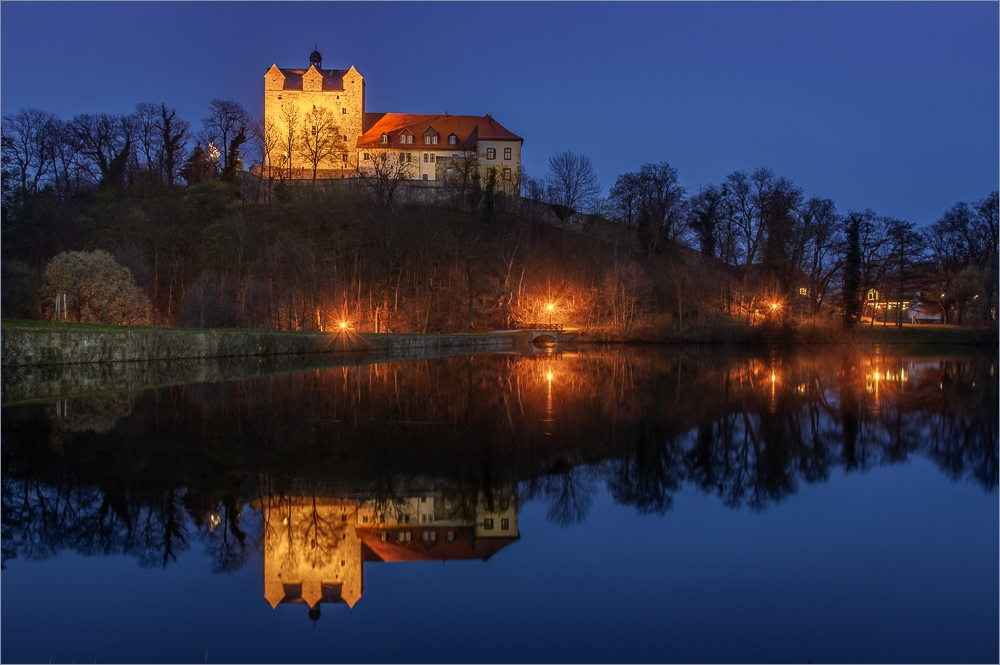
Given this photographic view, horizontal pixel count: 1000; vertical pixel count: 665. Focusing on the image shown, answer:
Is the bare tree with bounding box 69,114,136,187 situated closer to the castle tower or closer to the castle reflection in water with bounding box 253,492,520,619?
the castle tower

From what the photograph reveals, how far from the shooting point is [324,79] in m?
77.7

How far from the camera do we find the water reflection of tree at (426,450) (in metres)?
7.36

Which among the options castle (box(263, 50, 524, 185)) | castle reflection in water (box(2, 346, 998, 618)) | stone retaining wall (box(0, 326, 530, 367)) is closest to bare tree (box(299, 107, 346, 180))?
castle (box(263, 50, 524, 185))

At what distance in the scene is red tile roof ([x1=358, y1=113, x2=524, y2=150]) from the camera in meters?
75.7

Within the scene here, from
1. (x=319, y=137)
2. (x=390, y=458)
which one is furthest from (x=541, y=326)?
(x=390, y=458)

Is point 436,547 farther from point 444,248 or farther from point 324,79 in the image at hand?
point 324,79

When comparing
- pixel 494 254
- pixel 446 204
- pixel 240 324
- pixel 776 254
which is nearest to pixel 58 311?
pixel 240 324

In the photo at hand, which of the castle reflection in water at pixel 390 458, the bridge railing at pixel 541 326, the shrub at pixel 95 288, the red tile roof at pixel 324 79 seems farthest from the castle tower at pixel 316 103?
the castle reflection in water at pixel 390 458

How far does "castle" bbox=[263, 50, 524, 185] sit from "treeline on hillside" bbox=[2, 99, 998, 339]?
5038 mm

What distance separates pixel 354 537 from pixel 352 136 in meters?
74.9

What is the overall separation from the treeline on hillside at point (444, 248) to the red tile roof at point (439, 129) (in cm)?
745

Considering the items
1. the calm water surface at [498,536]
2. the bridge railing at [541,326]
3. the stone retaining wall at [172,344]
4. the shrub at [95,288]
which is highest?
the shrub at [95,288]

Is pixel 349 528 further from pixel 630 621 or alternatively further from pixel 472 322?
pixel 472 322

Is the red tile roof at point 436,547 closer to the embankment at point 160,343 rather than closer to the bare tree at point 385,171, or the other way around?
the embankment at point 160,343
